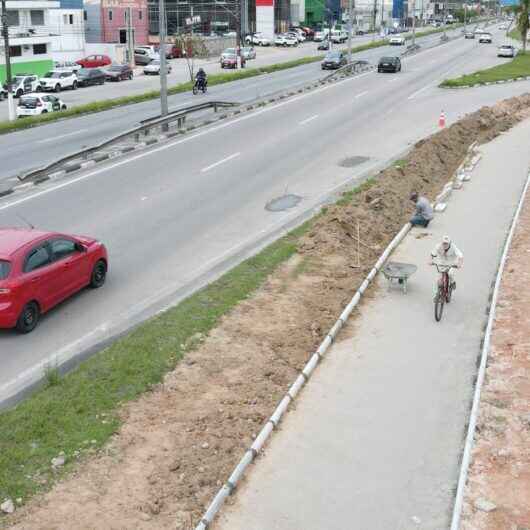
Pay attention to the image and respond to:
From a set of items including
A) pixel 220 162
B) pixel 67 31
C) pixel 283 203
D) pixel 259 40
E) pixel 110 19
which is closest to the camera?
pixel 283 203

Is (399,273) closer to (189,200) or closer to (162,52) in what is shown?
(189,200)

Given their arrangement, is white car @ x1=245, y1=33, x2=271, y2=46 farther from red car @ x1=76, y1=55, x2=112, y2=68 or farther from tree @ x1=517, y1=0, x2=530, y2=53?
red car @ x1=76, y1=55, x2=112, y2=68

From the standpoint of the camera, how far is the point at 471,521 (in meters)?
7.66

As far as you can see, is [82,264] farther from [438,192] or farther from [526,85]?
[526,85]

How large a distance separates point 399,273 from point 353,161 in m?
13.0

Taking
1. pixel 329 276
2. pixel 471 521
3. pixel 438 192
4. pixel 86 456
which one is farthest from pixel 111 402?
pixel 438 192

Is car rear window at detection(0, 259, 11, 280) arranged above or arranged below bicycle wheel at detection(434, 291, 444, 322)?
above

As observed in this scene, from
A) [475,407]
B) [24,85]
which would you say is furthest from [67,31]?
[475,407]

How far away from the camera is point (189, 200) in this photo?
817 inches

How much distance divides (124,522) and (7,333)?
18.6 ft

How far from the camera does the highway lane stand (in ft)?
91.7

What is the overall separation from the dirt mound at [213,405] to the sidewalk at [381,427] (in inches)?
16.8

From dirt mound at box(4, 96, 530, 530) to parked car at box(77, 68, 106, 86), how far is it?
145 feet

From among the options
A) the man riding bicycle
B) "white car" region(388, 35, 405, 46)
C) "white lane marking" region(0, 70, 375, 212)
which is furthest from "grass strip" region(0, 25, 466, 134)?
"white car" region(388, 35, 405, 46)
